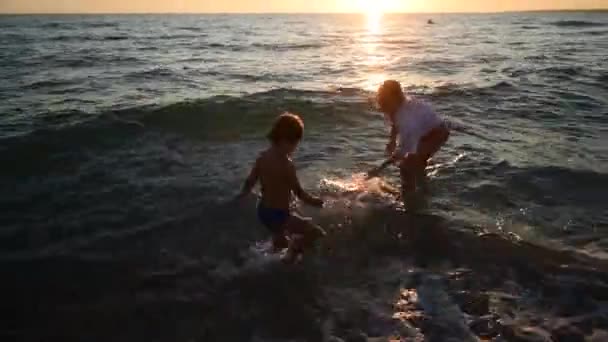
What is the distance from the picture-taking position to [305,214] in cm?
767

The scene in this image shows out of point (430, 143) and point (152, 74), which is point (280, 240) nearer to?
point (430, 143)

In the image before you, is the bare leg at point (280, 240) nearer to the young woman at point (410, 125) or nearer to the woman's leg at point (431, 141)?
the young woman at point (410, 125)

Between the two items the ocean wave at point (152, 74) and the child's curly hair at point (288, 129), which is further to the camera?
the ocean wave at point (152, 74)

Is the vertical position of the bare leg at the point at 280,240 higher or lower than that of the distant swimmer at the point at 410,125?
lower

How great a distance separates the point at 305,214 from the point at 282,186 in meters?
2.01

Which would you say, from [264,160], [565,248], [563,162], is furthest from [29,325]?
[563,162]

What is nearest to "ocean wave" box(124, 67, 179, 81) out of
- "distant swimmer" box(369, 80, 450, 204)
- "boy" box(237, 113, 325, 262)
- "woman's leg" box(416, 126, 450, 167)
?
"distant swimmer" box(369, 80, 450, 204)

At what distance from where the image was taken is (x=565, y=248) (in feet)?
20.7

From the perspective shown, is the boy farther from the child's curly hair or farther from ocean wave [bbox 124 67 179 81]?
ocean wave [bbox 124 67 179 81]

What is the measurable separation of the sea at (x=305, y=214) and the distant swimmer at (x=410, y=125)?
28.3 inches

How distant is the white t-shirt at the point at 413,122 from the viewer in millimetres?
7746

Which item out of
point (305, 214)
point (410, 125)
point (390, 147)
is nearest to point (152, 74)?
point (390, 147)

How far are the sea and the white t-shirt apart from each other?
98 cm

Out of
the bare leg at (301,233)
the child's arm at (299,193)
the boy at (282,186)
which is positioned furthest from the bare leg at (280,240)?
the child's arm at (299,193)
